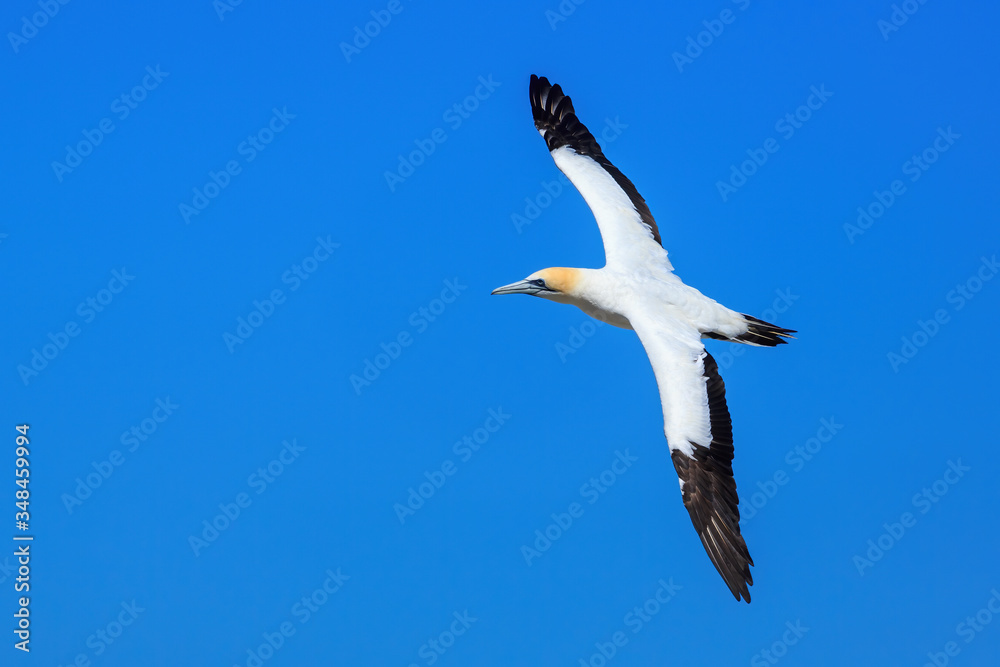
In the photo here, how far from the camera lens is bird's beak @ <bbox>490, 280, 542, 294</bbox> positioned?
1602 centimetres

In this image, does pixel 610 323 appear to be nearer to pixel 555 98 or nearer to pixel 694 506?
pixel 694 506

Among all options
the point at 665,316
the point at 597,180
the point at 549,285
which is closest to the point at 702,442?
the point at 665,316

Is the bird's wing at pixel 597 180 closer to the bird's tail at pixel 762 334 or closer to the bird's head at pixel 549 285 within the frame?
the bird's head at pixel 549 285

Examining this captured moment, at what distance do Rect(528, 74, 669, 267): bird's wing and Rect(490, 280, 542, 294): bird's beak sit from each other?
4.36ft

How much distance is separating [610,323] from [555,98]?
17.1ft

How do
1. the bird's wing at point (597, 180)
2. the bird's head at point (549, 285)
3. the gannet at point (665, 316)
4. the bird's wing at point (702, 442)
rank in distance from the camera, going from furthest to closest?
the bird's wing at point (597, 180) → the bird's head at point (549, 285) → the gannet at point (665, 316) → the bird's wing at point (702, 442)

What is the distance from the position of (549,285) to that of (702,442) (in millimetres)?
3585

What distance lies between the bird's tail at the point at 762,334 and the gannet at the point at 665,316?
0.05 feet

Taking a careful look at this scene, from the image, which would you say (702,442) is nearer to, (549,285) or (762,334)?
(762,334)

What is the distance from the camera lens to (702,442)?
13625 millimetres

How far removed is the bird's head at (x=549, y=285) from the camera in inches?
612

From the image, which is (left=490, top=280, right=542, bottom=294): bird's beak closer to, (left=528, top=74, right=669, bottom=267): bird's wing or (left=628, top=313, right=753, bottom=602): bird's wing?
(left=528, top=74, right=669, bottom=267): bird's wing

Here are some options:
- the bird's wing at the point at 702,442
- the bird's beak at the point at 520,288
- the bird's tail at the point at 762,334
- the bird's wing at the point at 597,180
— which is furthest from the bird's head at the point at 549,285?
the bird's tail at the point at 762,334

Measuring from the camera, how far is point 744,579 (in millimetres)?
12633
